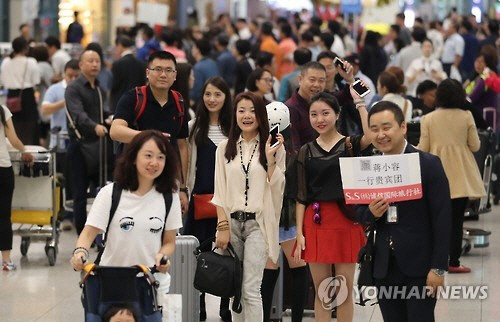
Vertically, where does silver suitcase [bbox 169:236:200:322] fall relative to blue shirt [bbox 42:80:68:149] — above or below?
below

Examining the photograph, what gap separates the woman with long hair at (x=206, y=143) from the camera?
27.4ft

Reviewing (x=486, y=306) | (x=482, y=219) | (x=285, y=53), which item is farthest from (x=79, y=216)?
(x=285, y=53)

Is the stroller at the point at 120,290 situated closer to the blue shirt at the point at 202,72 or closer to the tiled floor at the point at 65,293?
the tiled floor at the point at 65,293

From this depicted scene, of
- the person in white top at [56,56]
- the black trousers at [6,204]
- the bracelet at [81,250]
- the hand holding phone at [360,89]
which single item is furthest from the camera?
the person in white top at [56,56]

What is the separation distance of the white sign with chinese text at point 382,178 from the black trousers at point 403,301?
349 millimetres

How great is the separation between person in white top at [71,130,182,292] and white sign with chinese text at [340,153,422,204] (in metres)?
0.96

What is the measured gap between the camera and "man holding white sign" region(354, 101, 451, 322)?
5.93 meters

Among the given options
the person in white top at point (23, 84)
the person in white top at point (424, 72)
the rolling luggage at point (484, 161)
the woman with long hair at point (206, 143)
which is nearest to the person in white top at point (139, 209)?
the woman with long hair at point (206, 143)

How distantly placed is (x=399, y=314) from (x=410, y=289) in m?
0.15

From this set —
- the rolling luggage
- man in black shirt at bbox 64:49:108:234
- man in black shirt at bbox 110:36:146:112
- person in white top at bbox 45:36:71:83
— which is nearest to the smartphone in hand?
man in black shirt at bbox 64:49:108:234

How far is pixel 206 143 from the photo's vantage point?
840cm

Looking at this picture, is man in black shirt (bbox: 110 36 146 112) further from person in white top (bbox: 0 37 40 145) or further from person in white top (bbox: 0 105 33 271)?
person in white top (bbox: 0 105 33 271)

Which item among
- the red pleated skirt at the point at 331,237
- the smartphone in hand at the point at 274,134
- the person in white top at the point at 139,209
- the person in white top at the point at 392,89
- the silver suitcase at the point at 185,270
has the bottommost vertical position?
the silver suitcase at the point at 185,270

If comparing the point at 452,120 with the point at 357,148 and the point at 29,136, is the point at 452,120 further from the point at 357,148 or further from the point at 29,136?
the point at 29,136
